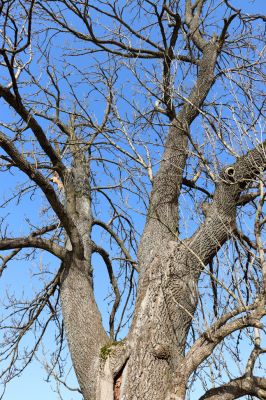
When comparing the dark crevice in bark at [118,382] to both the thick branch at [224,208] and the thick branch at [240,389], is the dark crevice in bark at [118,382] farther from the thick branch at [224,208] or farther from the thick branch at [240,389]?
the thick branch at [224,208]

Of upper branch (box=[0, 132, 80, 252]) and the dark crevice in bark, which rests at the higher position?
upper branch (box=[0, 132, 80, 252])

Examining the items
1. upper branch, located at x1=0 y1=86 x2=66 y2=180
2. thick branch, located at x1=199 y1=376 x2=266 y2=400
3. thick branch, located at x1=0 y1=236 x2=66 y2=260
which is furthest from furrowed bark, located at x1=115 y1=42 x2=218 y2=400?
upper branch, located at x1=0 y1=86 x2=66 y2=180

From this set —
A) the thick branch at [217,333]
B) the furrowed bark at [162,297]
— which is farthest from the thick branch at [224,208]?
the thick branch at [217,333]

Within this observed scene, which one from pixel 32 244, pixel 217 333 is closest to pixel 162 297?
pixel 217 333

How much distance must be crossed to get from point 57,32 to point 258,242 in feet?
13.7

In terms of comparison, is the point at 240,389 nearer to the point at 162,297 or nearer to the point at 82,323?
the point at 162,297

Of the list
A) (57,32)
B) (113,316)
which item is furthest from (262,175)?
(57,32)

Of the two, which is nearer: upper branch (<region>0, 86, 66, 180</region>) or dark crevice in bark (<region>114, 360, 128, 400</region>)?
dark crevice in bark (<region>114, 360, 128, 400</region>)

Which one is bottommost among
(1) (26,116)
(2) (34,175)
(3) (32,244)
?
(3) (32,244)

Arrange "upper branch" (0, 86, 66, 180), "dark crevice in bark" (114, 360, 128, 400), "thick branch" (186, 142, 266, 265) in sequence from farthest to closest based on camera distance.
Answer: "thick branch" (186, 142, 266, 265)
"upper branch" (0, 86, 66, 180)
"dark crevice in bark" (114, 360, 128, 400)

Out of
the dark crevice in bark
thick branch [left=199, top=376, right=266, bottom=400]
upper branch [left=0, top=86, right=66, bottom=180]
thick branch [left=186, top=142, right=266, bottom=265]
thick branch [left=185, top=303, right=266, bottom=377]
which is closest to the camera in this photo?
thick branch [left=185, top=303, right=266, bottom=377]

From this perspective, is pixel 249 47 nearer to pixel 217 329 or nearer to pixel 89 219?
pixel 89 219

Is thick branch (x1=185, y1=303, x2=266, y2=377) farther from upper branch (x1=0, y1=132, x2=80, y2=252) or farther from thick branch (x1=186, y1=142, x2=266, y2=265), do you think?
upper branch (x1=0, y1=132, x2=80, y2=252)

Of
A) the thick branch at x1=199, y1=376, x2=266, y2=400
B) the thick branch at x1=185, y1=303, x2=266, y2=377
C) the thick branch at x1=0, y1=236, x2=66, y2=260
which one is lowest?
the thick branch at x1=199, y1=376, x2=266, y2=400
